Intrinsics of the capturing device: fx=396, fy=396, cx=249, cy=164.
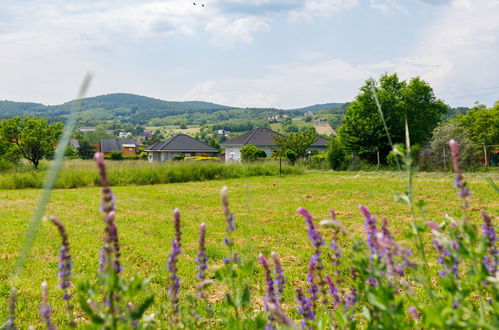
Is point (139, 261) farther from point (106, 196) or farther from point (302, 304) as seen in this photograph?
point (106, 196)

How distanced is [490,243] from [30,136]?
23173 mm

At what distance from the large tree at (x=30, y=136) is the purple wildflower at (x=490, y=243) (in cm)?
2238

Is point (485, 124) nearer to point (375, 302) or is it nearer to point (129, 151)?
point (375, 302)

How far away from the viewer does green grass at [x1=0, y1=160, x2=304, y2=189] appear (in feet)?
58.4

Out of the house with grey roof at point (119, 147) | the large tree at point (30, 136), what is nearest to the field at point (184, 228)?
the large tree at point (30, 136)

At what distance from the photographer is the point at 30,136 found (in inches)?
824

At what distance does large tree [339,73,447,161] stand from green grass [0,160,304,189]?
466 inches

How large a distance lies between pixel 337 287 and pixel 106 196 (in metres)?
1.23

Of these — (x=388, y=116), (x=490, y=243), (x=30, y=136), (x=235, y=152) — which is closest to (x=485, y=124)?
(x=388, y=116)

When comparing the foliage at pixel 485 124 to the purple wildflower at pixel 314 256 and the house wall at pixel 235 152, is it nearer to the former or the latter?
the house wall at pixel 235 152

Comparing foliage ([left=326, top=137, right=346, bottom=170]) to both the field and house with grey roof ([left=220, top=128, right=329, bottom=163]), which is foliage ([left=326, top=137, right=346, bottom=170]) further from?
the field

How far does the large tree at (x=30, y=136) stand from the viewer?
21.1 m

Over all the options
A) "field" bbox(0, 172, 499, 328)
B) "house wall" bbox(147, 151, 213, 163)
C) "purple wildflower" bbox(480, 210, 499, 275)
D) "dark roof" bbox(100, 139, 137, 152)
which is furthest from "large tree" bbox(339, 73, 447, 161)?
"dark roof" bbox(100, 139, 137, 152)

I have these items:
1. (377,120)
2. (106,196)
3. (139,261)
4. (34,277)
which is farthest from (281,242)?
(377,120)
